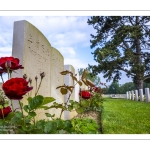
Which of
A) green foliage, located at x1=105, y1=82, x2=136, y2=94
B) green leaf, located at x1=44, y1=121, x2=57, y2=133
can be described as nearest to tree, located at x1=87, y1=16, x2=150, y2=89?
green foliage, located at x1=105, y1=82, x2=136, y2=94

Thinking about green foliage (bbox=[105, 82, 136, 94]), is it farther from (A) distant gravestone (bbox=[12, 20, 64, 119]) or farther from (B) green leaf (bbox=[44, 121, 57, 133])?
(B) green leaf (bbox=[44, 121, 57, 133])

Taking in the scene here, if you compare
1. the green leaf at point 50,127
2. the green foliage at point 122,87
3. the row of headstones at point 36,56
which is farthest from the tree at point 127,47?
the green leaf at point 50,127

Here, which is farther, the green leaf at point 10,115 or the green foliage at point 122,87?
the green foliage at point 122,87

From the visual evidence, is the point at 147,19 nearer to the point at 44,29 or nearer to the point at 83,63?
the point at 83,63

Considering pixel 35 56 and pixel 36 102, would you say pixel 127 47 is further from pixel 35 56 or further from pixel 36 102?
pixel 36 102

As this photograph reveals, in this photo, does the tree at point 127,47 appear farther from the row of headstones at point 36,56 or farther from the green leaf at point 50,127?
the green leaf at point 50,127

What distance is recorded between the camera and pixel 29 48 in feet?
2.93

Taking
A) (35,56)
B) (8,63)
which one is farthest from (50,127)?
(35,56)

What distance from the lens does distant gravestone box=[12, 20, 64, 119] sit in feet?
2.75

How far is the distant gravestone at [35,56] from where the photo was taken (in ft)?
2.75

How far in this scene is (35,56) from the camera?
961 millimetres
